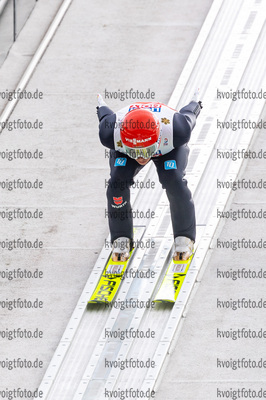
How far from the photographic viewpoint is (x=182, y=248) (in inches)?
463

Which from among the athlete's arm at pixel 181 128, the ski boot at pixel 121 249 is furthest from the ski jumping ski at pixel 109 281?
the athlete's arm at pixel 181 128

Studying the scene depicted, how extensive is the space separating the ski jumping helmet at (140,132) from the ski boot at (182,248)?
1111 mm

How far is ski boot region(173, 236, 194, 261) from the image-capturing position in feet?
38.5

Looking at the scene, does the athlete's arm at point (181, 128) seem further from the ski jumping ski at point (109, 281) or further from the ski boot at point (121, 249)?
the ski jumping ski at point (109, 281)

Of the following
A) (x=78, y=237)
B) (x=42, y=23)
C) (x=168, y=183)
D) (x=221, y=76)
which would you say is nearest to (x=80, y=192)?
(x=78, y=237)

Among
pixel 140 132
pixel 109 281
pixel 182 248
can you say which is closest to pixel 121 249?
pixel 109 281

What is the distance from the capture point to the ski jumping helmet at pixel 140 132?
427 inches

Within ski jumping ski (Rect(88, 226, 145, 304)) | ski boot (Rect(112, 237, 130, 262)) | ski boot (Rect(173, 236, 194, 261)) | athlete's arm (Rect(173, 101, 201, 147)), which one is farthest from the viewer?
ski boot (Rect(112, 237, 130, 262))

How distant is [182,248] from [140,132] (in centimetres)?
141

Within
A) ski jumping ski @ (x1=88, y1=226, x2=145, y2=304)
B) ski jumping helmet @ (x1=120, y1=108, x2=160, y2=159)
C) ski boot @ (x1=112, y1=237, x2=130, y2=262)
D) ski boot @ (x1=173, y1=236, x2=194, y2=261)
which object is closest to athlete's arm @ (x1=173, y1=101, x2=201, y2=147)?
ski jumping helmet @ (x1=120, y1=108, x2=160, y2=159)

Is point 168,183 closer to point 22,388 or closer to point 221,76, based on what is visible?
point 22,388

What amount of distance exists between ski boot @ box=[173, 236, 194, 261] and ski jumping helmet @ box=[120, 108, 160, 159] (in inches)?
43.7

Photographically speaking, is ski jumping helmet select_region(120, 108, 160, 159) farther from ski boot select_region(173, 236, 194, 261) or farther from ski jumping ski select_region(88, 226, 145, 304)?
ski jumping ski select_region(88, 226, 145, 304)

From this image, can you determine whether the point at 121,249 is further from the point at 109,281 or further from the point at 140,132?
the point at 140,132
